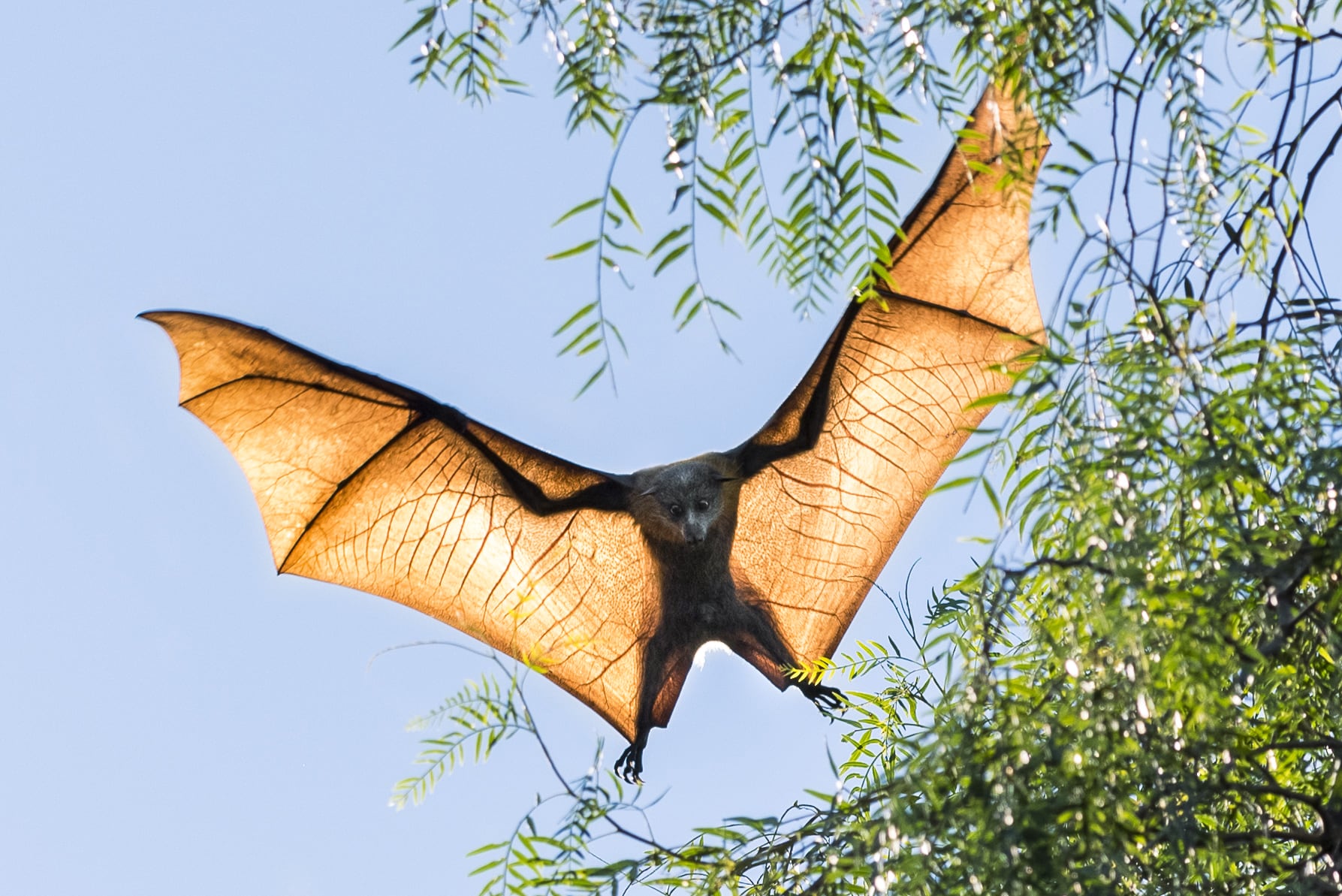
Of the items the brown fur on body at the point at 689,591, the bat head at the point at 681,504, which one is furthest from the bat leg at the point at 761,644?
the bat head at the point at 681,504

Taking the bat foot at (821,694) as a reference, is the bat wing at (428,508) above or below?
above

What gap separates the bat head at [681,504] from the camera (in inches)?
185

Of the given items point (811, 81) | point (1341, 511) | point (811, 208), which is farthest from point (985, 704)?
point (811, 81)

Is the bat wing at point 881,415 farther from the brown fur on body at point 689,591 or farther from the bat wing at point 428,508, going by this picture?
the bat wing at point 428,508

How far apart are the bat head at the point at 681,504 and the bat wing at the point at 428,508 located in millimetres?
107

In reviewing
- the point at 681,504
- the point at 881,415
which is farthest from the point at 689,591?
the point at 881,415

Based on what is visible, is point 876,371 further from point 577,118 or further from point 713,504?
point 577,118

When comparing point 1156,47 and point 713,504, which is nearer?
point 1156,47

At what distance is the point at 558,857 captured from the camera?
6.20 feet

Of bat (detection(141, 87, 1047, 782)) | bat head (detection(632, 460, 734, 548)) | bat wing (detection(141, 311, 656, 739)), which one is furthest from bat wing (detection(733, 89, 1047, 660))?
bat wing (detection(141, 311, 656, 739))

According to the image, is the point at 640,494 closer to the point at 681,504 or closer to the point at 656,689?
the point at 681,504

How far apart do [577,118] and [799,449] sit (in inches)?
118

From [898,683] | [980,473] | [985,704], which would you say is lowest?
[985,704]

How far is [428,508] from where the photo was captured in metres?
4.43
